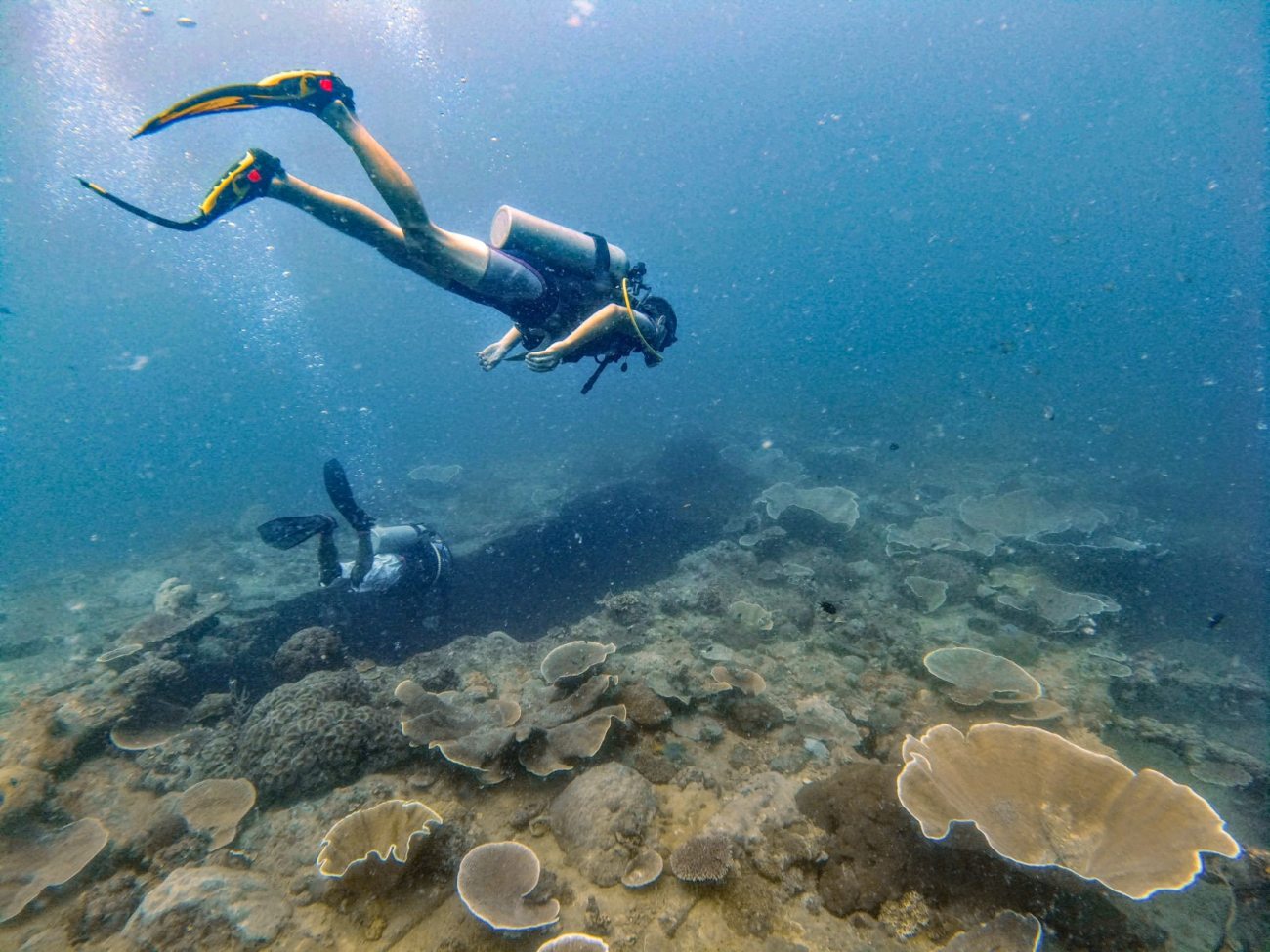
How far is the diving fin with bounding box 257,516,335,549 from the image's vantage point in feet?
22.2

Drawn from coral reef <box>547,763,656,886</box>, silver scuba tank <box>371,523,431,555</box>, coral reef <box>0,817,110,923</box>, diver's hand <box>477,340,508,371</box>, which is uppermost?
diver's hand <box>477,340,508,371</box>

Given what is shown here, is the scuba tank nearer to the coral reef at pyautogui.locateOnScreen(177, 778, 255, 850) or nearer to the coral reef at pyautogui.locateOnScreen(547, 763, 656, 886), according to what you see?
the coral reef at pyautogui.locateOnScreen(547, 763, 656, 886)

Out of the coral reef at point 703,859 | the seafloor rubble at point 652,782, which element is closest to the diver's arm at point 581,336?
the seafloor rubble at point 652,782

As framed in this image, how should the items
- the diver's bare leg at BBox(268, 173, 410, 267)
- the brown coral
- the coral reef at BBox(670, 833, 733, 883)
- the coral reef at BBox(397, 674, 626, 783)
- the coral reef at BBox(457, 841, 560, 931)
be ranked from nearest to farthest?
the brown coral, the coral reef at BBox(457, 841, 560, 931), the coral reef at BBox(670, 833, 733, 883), the coral reef at BBox(397, 674, 626, 783), the diver's bare leg at BBox(268, 173, 410, 267)

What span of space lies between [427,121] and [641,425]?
111 ft

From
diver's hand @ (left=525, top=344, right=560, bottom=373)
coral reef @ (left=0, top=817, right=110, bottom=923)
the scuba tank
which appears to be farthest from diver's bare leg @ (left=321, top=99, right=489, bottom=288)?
coral reef @ (left=0, top=817, right=110, bottom=923)

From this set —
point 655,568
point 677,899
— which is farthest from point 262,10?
point 677,899

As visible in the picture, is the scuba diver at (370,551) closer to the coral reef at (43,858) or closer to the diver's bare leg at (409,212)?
the coral reef at (43,858)

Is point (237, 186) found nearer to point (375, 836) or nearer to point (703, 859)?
point (375, 836)

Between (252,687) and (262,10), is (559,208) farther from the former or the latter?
(252,687)

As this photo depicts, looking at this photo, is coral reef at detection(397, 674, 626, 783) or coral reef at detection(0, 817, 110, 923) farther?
coral reef at detection(397, 674, 626, 783)

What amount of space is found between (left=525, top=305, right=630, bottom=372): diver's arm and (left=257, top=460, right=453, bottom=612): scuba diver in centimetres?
420

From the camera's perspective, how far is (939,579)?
828 centimetres

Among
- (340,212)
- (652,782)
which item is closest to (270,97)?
(340,212)
